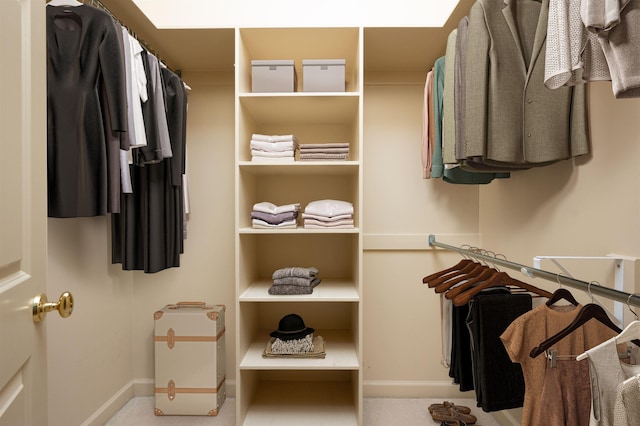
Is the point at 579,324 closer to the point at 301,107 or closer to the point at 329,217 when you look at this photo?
the point at 329,217

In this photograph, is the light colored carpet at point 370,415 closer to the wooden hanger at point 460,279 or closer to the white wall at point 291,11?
the wooden hanger at point 460,279

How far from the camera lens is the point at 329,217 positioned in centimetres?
222

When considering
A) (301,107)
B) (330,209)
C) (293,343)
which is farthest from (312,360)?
(301,107)

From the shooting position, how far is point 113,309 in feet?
7.98

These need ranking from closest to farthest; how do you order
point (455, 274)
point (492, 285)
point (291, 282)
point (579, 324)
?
point (579, 324)
point (492, 285)
point (455, 274)
point (291, 282)

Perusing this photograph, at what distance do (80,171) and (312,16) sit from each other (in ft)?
5.33

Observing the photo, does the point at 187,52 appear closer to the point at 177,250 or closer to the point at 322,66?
the point at 322,66

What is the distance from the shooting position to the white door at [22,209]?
79 cm

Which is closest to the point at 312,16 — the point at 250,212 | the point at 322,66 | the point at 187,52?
the point at 322,66

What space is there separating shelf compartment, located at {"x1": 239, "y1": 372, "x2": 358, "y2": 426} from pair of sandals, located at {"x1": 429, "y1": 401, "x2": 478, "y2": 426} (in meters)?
0.46

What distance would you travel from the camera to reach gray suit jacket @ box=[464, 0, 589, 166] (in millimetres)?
1466

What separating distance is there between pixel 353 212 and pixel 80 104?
1351mm

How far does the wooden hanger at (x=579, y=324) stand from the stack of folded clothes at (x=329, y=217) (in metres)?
1.22

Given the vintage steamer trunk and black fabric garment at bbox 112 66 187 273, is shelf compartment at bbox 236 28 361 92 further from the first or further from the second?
the vintage steamer trunk
